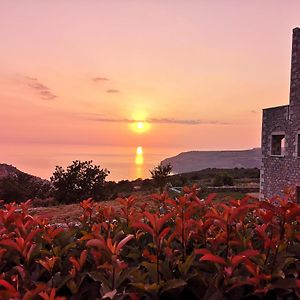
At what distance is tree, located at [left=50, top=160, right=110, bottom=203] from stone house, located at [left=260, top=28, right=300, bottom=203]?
41.8 ft

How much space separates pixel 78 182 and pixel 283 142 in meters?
15.4

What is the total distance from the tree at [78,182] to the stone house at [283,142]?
41.8ft

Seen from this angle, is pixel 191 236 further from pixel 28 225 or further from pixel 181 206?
pixel 28 225

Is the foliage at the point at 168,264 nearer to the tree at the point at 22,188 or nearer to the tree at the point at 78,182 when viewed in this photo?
the tree at the point at 22,188

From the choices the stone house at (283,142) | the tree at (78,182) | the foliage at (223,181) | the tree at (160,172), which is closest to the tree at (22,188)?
the tree at (78,182)

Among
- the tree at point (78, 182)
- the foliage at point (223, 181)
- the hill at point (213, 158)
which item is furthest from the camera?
the hill at point (213, 158)

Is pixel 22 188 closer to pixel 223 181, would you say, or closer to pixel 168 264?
pixel 223 181

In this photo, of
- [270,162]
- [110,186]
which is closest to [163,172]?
[110,186]

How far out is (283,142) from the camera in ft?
62.1

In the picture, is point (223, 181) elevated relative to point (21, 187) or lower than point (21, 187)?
elevated

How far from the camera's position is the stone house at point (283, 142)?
57.9 ft

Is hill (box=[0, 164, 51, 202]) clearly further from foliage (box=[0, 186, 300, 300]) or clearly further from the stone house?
foliage (box=[0, 186, 300, 300])

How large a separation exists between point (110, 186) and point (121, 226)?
100 feet

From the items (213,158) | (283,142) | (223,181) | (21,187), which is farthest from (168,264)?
(213,158)
